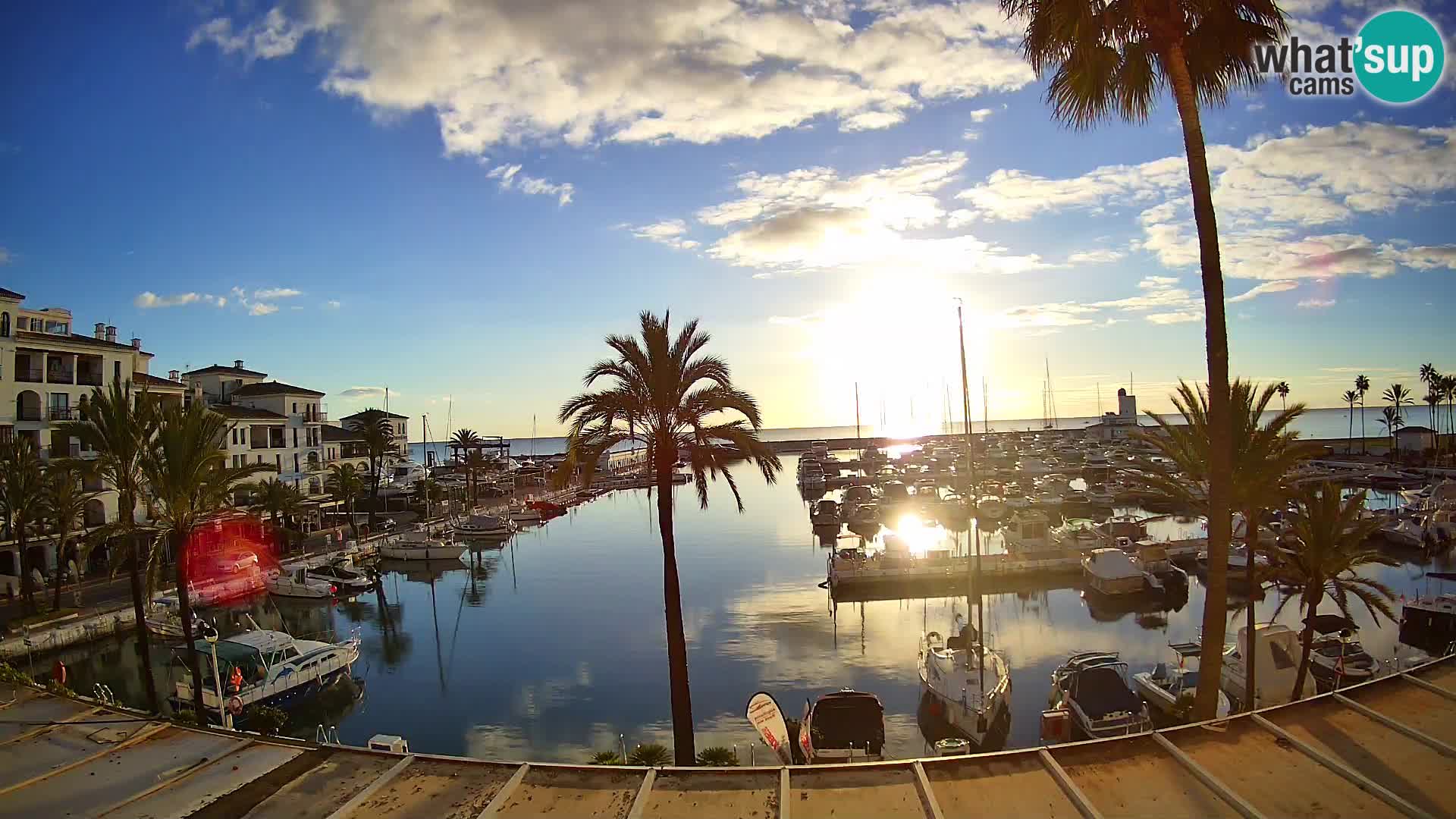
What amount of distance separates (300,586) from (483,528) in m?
23.8

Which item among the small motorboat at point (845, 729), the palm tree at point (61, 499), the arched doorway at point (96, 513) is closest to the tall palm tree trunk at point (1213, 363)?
the small motorboat at point (845, 729)

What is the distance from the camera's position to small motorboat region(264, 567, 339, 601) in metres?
44.7

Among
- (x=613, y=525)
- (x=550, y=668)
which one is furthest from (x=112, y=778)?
(x=613, y=525)

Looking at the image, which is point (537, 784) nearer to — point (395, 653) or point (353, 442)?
point (395, 653)

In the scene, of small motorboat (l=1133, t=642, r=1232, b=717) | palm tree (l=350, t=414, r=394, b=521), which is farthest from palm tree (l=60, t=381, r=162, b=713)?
palm tree (l=350, t=414, r=394, b=521)

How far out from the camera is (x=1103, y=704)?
20484 millimetres

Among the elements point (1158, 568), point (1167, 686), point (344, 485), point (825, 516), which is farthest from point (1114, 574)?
point (344, 485)

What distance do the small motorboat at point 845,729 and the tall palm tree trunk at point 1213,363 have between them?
8.90 m

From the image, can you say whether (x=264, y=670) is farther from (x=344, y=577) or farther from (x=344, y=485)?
(x=344, y=485)

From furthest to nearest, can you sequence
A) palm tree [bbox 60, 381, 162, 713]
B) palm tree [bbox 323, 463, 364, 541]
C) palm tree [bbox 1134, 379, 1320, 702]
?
palm tree [bbox 323, 463, 364, 541] → palm tree [bbox 60, 381, 162, 713] → palm tree [bbox 1134, 379, 1320, 702]

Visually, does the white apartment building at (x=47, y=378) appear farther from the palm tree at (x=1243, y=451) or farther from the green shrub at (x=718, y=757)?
the palm tree at (x=1243, y=451)

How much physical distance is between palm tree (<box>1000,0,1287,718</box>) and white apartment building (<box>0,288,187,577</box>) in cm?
4551

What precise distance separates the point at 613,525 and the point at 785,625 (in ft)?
142

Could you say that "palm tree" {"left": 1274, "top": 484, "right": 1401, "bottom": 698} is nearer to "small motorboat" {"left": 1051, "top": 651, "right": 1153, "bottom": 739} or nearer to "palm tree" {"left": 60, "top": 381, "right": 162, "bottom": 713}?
"small motorboat" {"left": 1051, "top": 651, "right": 1153, "bottom": 739}
